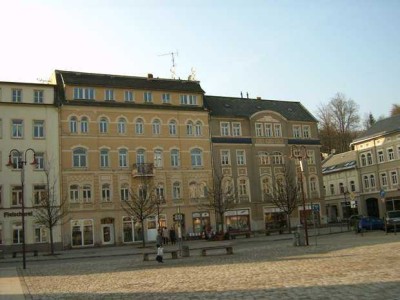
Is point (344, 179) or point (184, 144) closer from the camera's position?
point (184, 144)

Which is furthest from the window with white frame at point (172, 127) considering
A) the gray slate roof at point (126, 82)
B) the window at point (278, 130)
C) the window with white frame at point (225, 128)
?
the window at point (278, 130)

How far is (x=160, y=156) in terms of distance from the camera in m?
52.1

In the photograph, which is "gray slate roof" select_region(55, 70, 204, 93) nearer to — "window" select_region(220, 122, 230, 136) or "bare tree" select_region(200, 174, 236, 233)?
"window" select_region(220, 122, 230, 136)

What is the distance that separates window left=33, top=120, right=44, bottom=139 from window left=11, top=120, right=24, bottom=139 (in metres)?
1.07

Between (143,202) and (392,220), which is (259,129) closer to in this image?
(143,202)

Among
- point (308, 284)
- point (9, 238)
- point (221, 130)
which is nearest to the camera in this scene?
point (308, 284)

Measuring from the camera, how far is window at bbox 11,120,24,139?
46.0 metres

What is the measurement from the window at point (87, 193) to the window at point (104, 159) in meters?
2.44

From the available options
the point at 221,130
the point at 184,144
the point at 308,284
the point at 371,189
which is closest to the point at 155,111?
the point at 184,144

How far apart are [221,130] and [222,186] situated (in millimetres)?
6254

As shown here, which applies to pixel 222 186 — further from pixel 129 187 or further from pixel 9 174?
pixel 9 174

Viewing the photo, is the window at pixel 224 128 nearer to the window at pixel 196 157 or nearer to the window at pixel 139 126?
the window at pixel 196 157

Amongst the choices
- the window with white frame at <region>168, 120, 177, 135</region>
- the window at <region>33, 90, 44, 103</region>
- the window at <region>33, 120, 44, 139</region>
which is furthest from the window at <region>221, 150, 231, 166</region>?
the window at <region>33, 90, 44, 103</region>

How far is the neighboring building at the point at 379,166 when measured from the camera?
60.4 meters
